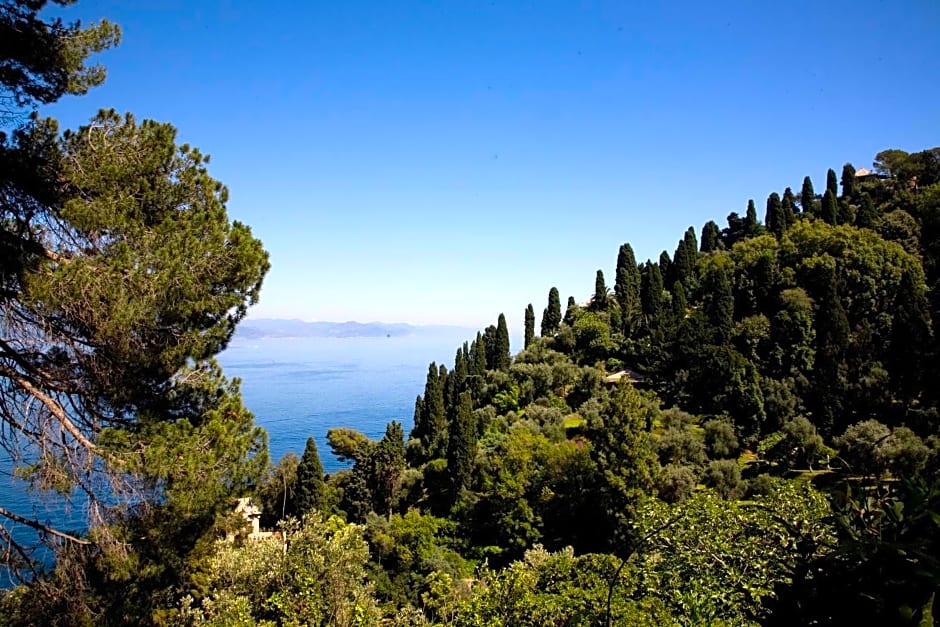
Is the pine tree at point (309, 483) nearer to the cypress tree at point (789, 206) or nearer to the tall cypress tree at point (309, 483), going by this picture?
the tall cypress tree at point (309, 483)

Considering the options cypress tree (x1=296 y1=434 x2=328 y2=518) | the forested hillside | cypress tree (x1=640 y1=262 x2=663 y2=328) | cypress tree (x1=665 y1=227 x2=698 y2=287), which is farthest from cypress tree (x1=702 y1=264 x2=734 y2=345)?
cypress tree (x1=296 y1=434 x2=328 y2=518)

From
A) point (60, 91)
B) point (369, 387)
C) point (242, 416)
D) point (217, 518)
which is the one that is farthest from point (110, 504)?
point (369, 387)

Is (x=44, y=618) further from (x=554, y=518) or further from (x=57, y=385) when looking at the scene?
(x=554, y=518)

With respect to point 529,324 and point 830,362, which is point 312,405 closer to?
point 529,324

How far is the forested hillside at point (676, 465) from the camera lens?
336cm

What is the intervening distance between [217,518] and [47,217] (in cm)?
417

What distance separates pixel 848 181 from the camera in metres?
58.3

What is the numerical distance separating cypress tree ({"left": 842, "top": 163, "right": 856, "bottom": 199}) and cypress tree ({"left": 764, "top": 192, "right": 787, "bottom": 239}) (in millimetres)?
8665

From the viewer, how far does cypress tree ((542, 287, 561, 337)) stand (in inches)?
2067

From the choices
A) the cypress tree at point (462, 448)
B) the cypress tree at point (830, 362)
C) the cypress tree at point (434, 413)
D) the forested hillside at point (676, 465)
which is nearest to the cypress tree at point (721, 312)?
the forested hillside at point (676, 465)

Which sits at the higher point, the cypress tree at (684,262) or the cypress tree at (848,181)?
the cypress tree at (848,181)

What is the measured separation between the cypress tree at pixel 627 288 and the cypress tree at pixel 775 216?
41.6 feet

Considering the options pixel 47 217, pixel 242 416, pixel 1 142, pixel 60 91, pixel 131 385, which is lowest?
pixel 242 416

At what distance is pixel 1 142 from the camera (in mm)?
6539
